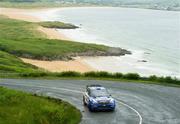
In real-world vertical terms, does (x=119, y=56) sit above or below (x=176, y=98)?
below

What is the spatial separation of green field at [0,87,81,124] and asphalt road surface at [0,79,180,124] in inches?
62.7

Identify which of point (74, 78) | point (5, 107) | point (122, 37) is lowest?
point (122, 37)

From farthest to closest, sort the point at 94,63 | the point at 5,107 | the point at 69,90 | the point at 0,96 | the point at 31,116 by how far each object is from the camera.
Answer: the point at 94,63, the point at 69,90, the point at 0,96, the point at 5,107, the point at 31,116

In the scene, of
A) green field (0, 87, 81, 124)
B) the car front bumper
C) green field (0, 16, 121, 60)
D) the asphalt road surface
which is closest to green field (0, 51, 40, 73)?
the asphalt road surface

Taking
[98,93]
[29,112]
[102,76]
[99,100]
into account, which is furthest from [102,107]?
[102,76]

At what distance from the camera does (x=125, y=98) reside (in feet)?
158

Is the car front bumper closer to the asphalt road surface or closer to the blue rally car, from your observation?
the blue rally car

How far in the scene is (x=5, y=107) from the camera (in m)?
35.7

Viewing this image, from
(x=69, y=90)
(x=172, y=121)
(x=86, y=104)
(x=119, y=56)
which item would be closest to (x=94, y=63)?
(x=119, y=56)

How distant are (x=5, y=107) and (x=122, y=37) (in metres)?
143

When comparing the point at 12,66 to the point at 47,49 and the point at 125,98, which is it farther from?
the point at 47,49

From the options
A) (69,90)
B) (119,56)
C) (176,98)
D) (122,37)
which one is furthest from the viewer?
(122,37)

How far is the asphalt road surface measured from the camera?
124ft

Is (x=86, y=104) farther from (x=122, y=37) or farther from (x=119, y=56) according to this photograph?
(x=122, y=37)
